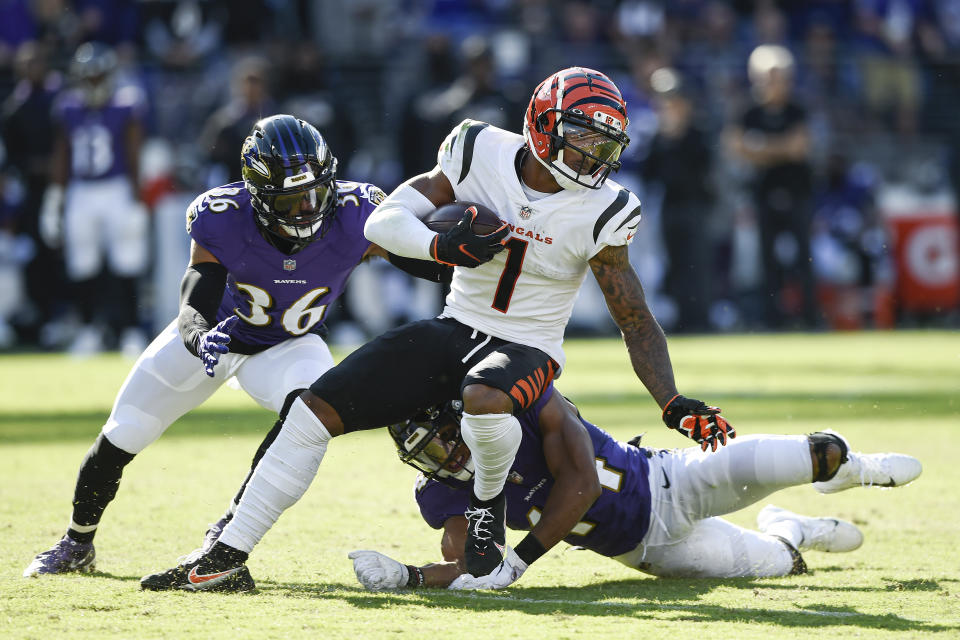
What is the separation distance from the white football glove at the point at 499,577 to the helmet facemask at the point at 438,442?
36 cm

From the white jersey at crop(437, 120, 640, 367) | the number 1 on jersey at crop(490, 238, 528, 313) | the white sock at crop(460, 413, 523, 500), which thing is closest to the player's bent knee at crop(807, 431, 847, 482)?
the white jersey at crop(437, 120, 640, 367)

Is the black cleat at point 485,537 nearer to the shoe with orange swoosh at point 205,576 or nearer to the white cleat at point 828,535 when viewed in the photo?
the shoe with orange swoosh at point 205,576

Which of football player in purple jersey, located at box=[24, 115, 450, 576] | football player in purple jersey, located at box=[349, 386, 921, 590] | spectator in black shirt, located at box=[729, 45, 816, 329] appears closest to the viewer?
football player in purple jersey, located at box=[349, 386, 921, 590]

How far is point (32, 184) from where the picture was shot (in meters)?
Answer: 13.5

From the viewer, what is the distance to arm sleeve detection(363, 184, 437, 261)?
4668mm

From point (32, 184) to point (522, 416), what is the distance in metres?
10.0

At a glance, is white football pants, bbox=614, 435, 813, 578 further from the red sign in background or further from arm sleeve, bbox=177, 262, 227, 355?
the red sign in background

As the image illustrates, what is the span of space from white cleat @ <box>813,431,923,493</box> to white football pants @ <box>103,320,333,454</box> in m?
1.99

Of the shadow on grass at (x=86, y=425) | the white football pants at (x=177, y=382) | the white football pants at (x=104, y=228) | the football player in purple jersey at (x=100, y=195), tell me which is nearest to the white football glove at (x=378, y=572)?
the white football pants at (x=177, y=382)

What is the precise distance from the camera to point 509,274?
489 cm

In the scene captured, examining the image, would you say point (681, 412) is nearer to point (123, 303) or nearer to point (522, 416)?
point (522, 416)

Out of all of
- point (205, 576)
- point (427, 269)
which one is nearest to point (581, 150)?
point (427, 269)

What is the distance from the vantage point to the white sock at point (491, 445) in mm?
4457

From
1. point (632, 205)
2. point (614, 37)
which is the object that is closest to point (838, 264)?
point (614, 37)
